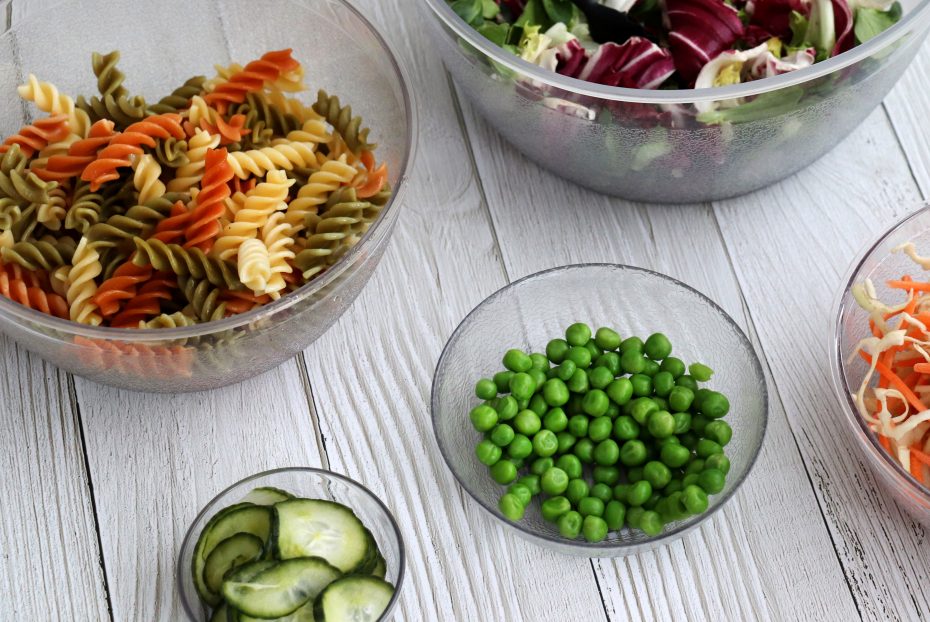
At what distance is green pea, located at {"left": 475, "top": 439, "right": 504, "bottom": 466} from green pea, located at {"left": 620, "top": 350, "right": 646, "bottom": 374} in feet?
0.71

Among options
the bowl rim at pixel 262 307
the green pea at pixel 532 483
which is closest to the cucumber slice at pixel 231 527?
the bowl rim at pixel 262 307

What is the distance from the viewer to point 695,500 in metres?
1.35

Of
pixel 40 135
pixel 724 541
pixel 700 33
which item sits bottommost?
pixel 724 541

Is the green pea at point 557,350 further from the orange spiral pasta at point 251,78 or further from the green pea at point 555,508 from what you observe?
the orange spiral pasta at point 251,78

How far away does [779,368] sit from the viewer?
5.26 feet

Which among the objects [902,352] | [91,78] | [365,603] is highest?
[91,78]

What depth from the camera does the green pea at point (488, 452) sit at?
1.45 meters

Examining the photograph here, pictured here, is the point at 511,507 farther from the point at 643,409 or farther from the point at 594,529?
the point at 643,409

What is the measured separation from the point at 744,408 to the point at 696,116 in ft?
1.35

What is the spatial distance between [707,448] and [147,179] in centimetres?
85

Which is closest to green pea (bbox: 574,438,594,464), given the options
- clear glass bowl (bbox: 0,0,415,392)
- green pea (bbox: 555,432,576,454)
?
green pea (bbox: 555,432,576,454)

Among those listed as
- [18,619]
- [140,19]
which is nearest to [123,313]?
[18,619]

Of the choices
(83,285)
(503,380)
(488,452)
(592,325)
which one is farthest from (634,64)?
(83,285)

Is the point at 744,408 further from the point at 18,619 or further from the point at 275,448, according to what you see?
the point at 18,619
